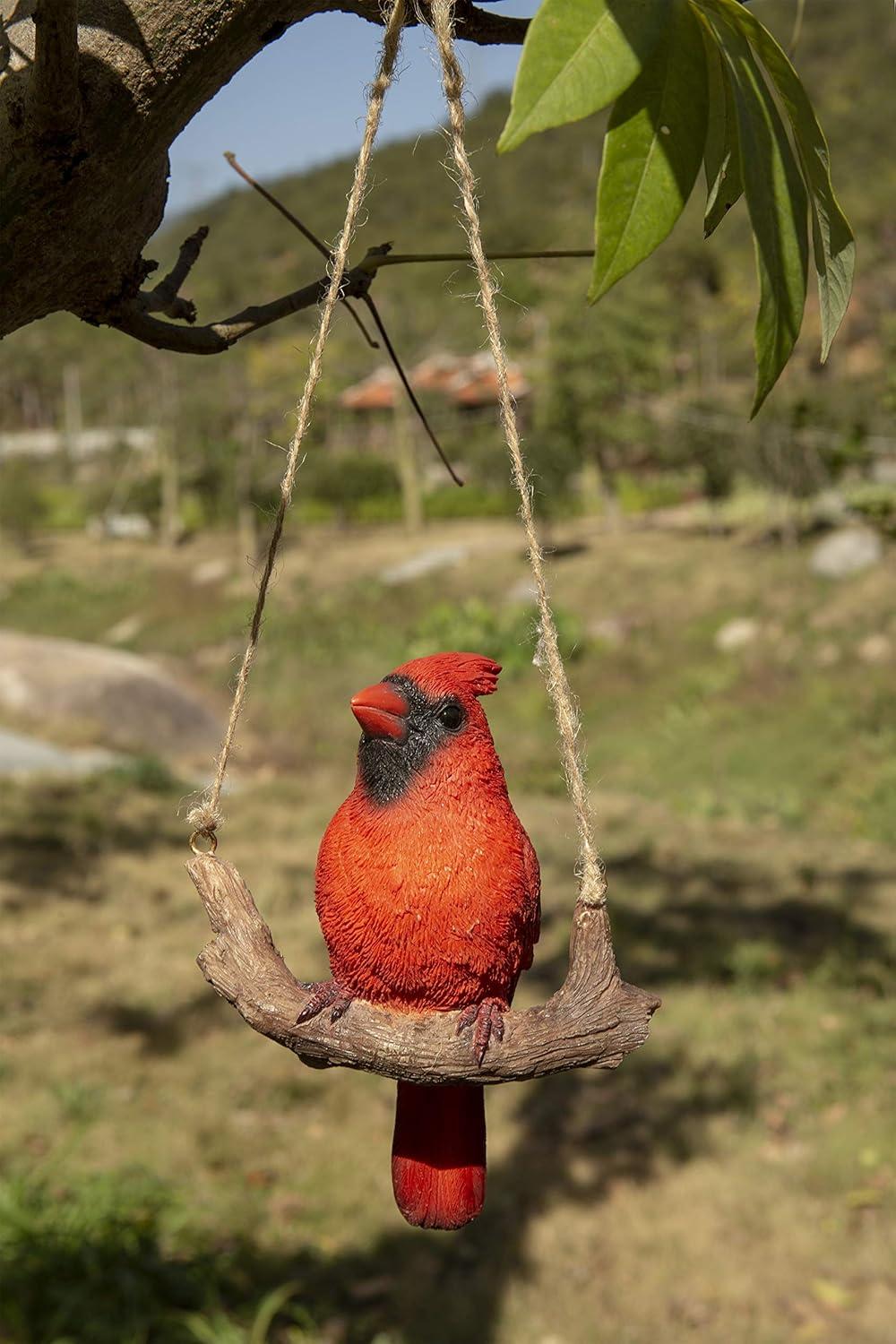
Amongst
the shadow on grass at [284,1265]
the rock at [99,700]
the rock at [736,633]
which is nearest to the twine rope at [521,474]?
the shadow on grass at [284,1265]

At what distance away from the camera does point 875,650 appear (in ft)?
40.7

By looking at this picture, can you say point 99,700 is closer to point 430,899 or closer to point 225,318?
point 225,318

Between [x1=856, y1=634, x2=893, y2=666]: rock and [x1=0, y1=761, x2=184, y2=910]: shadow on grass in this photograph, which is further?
[x1=856, y1=634, x2=893, y2=666]: rock

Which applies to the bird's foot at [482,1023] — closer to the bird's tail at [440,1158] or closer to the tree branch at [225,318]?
the bird's tail at [440,1158]

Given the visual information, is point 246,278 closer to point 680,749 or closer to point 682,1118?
point 680,749

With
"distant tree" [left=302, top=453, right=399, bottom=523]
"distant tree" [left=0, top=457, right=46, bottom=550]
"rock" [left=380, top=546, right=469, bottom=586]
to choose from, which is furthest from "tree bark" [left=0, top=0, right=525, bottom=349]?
"distant tree" [left=0, top=457, right=46, bottom=550]

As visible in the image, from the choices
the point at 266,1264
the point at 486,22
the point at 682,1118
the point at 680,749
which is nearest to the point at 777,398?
the point at 680,749

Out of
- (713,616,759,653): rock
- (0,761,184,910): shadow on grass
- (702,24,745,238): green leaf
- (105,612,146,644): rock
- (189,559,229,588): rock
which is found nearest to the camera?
(702,24,745,238): green leaf

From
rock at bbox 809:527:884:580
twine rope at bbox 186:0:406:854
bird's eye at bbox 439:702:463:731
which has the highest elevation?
twine rope at bbox 186:0:406:854

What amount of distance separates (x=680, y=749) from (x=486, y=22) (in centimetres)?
999

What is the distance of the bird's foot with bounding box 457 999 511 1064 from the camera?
1.23 metres

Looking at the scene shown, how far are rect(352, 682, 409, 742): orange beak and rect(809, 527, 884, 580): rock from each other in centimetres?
1431

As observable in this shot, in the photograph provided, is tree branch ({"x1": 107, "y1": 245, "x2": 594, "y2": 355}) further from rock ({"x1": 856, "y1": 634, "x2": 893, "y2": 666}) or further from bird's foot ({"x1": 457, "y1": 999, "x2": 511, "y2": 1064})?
rock ({"x1": 856, "y1": 634, "x2": 893, "y2": 666})

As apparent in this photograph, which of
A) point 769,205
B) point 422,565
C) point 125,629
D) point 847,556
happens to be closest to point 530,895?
point 769,205
